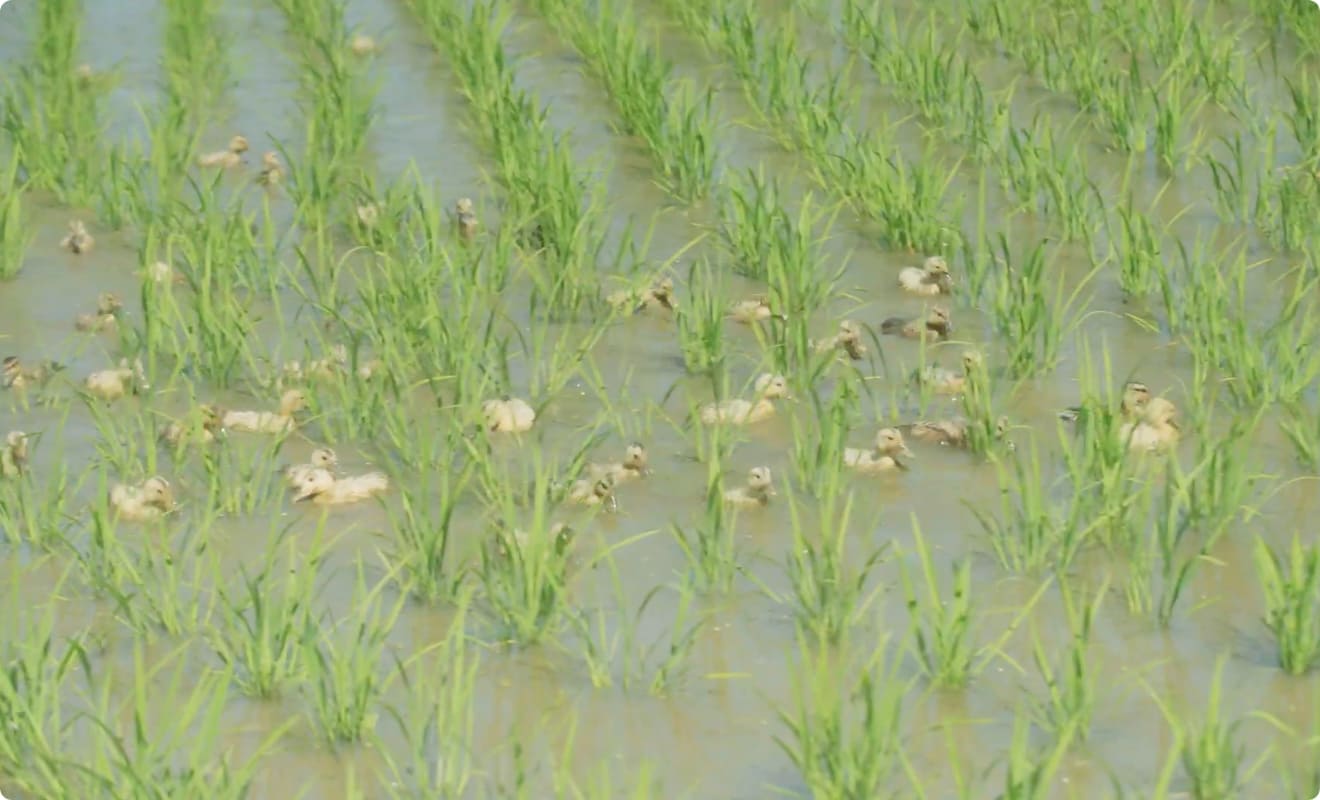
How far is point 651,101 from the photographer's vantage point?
7074 millimetres

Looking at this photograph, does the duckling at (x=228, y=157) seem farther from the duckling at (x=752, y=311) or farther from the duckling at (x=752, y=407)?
the duckling at (x=752, y=407)

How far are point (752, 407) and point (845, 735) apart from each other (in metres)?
1.36

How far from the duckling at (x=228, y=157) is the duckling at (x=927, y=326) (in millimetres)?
2258

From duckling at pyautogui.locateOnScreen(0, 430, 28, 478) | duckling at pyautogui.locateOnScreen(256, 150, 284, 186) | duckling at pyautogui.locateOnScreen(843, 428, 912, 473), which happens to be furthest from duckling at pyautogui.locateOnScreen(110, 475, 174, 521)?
duckling at pyautogui.locateOnScreen(256, 150, 284, 186)

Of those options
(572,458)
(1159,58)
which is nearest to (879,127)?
(1159,58)

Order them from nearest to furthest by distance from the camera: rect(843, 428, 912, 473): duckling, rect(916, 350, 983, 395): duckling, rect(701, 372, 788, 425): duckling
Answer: rect(843, 428, 912, 473): duckling → rect(701, 372, 788, 425): duckling → rect(916, 350, 983, 395): duckling

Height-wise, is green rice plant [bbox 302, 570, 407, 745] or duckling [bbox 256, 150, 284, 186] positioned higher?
green rice plant [bbox 302, 570, 407, 745]

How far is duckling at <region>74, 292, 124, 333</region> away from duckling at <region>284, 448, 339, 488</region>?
104 centimetres

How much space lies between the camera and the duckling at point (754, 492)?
4.83m

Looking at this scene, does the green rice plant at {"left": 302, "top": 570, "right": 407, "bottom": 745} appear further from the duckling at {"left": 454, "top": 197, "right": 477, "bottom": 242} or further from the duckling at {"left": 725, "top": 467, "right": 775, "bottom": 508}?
the duckling at {"left": 454, "top": 197, "right": 477, "bottom": 242}

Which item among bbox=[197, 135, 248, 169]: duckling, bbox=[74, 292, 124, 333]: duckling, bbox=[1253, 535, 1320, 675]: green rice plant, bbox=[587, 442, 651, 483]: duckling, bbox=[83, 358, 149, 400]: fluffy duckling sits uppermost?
bbox=[1253, 535, 1320, 675]: green rice plant

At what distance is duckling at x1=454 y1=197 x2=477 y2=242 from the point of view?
6453 millimetres

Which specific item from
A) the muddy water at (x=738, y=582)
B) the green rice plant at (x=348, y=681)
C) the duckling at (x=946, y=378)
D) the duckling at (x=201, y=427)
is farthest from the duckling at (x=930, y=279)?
the green rice plant at (x=348, y=681)

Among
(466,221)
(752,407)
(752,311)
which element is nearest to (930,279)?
(752,311)
